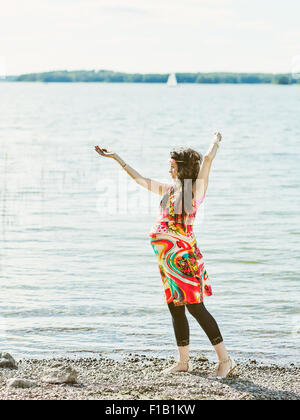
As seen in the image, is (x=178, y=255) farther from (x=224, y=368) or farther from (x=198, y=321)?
(x=224, y=368)

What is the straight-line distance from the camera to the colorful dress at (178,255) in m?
5.78

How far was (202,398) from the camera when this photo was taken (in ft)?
17.8

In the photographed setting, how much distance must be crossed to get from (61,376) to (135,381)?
22.8 inches

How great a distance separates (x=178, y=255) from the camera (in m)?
5.77

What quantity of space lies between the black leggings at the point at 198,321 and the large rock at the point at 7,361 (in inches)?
55.9

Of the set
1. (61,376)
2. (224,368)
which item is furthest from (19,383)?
(224,368)

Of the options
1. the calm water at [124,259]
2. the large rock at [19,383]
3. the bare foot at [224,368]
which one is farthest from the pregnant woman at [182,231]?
the calm water at [124,259]

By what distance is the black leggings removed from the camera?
19.3ft

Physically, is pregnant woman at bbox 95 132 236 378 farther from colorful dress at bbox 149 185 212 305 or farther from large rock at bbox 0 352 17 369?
large rock at bbox 0 352 17 369

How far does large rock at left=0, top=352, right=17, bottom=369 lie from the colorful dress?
5.11 feet

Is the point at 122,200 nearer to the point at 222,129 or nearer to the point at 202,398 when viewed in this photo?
the point at 202,398

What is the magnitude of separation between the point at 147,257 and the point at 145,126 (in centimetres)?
3936

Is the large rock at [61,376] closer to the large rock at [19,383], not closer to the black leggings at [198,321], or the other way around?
the large rock at [19,383]

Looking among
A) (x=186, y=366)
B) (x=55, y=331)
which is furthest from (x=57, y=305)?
(x=186, y=366)
